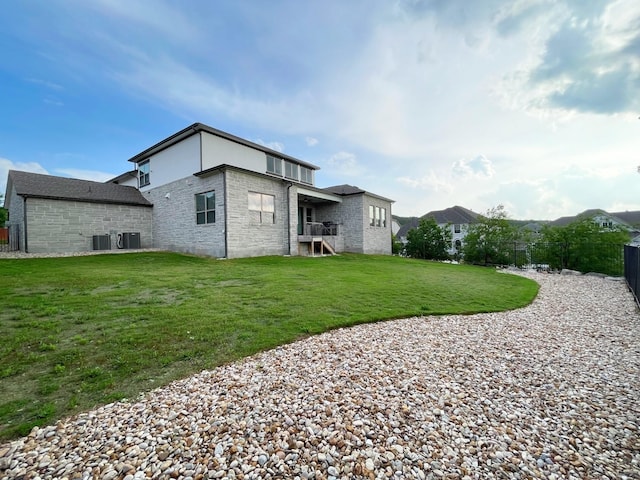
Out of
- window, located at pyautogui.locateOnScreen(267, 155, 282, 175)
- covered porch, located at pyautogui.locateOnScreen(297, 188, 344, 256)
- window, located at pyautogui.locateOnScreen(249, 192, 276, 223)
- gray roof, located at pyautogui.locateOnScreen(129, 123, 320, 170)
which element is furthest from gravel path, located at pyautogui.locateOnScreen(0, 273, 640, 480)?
window, located at pyautogui.locateOnScreen(267, 155, 282, 175)

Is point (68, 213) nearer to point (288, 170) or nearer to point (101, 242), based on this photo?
point (101, 242)

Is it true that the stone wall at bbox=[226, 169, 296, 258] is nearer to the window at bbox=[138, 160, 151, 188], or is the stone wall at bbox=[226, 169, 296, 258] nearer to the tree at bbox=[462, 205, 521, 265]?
the window at bbox=[138, 160, 151, 188]

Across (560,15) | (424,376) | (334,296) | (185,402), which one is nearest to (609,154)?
(560,15)

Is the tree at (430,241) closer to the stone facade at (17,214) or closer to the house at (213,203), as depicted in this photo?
the house at (213,203)

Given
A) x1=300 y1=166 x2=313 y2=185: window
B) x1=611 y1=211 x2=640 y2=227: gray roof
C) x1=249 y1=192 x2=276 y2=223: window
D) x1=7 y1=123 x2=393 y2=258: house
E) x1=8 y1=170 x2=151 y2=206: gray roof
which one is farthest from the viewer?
x1=611 y1=211 x2=640 y2=227: gray roof

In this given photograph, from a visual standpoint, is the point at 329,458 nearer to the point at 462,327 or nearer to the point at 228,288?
the point at 462,327

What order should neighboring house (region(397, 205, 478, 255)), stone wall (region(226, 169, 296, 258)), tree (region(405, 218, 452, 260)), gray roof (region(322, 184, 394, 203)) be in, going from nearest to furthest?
stone wall (region(226, 169, 296, 258)) < gray roof (region(322, 184, 394, 203)) < tree (region(405, 218, 452, 260)) < neighboring house (region(397, 205, 478, 255))

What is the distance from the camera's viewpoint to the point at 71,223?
14461 millimetres

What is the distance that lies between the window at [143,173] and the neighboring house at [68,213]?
5.09ft

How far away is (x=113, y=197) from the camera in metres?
16.3

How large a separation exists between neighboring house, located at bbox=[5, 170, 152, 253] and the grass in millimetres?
5619

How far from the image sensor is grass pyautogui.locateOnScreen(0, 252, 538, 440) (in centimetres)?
270

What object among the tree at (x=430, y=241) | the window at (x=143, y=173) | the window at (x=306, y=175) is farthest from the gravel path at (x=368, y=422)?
the window at (x=143, y=173)

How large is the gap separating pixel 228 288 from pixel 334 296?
9.55 ft
